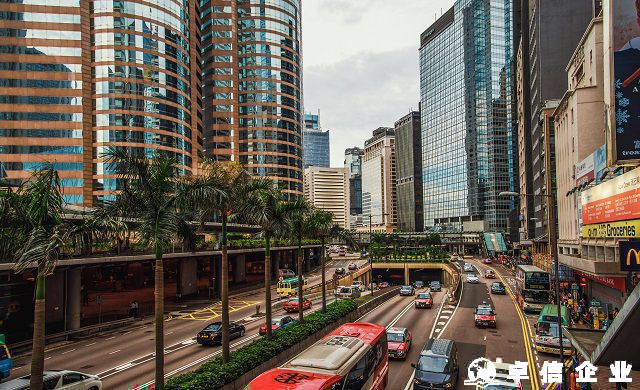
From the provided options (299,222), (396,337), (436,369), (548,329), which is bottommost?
(396,337)

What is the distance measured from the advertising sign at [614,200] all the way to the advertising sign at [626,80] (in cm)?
234

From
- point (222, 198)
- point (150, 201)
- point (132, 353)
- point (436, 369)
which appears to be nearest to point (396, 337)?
point (436, 369)

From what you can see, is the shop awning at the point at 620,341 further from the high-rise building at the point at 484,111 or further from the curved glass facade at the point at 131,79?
the high-rise building at the point at 484,111

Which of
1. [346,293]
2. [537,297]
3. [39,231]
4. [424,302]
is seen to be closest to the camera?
[39,231]

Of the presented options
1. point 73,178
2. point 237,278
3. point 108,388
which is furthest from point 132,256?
point 73,178

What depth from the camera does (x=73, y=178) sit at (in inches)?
3529

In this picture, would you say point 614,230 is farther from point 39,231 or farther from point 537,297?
point 39,231

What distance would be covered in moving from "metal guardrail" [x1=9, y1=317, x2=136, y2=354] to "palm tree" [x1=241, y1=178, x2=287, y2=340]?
18.5 meters

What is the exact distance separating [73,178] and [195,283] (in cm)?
4145

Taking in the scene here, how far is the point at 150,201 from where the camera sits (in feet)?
59.3

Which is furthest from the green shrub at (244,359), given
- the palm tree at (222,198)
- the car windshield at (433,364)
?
the car windshield at (433,364)

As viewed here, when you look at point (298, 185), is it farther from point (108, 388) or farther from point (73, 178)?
point (108, 388)

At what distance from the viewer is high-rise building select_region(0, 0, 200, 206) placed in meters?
87.2

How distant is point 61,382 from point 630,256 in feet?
92.5
